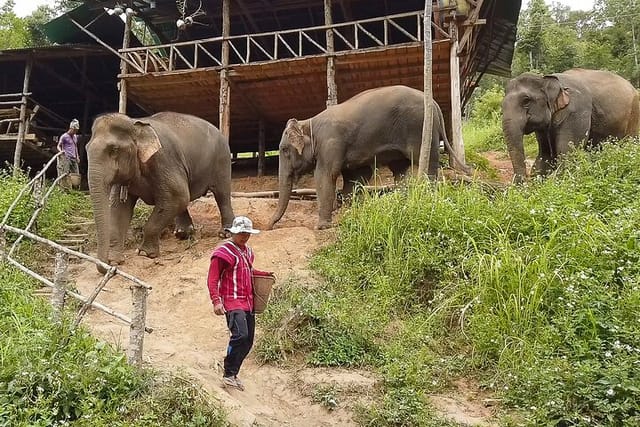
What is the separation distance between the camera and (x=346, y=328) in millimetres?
5656

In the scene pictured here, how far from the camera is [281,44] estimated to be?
1642cm

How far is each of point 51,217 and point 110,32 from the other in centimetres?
883

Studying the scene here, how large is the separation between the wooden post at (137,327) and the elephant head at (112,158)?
2985 mm

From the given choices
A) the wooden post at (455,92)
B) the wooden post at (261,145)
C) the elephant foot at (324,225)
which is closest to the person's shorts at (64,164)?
the wooden post at (261,145)

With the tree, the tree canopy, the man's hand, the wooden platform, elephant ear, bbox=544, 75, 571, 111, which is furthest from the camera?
the tree canopy

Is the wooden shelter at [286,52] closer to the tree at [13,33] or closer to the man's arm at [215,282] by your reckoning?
the man's arm at [215,282]

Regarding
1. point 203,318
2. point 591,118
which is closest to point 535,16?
point 591,118

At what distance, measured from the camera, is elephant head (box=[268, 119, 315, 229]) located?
970 centimetres

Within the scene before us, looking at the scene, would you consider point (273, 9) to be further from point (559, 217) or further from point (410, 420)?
point (410, 420)

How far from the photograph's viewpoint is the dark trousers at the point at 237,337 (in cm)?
465

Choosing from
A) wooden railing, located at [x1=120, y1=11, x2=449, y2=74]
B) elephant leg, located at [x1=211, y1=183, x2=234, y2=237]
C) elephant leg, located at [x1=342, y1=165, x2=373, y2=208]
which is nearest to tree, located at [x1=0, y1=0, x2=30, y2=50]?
wooden railing, located at [x1=120, y1=11, x2=449, y2=74]

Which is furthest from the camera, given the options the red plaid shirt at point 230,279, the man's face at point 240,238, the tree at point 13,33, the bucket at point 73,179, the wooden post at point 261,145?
the tree at point 13,33

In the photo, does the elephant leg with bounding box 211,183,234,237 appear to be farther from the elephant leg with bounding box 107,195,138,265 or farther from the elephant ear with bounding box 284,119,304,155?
the elephant leg with bounding box 107,195,138,265

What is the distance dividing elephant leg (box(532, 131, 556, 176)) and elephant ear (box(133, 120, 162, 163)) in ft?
19.0
